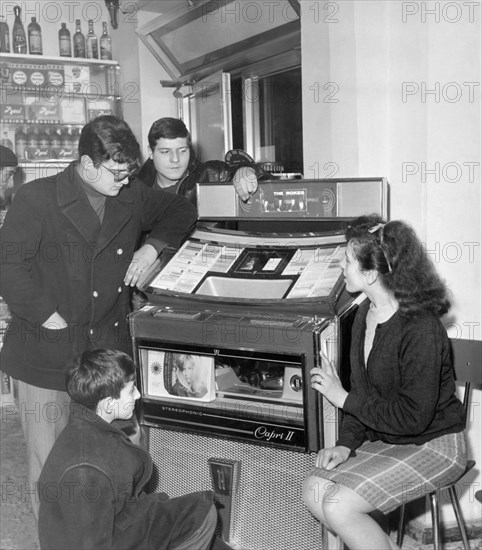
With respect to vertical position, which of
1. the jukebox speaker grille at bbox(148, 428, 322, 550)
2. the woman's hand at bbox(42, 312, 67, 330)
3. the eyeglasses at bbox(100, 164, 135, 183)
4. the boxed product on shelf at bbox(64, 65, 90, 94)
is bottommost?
the jukebox speaker grille at bbox(148, 428, 322, 550)

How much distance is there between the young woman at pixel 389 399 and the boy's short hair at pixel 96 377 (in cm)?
58

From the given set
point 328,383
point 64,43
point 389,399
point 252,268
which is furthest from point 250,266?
point 64,43

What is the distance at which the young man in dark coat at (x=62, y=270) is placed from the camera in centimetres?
236

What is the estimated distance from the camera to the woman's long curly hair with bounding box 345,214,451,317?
2242mm

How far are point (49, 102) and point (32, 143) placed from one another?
0.34m

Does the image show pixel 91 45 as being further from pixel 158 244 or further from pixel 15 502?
pixel 15 502

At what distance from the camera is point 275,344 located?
2.33 meters

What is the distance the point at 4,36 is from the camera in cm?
527

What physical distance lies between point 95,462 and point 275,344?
26.1 inches

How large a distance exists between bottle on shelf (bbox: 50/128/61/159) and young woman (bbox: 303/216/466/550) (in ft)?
11.7

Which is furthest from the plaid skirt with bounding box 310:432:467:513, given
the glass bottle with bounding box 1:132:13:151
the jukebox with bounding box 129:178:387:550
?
the glass bottle with bounding box 1:132:13:151

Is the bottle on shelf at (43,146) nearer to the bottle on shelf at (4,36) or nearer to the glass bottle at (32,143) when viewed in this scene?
the glass bottle at (32,143)

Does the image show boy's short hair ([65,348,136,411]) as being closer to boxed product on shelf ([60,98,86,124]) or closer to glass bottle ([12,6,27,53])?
boxed product on shelf ([60,98,86,124])

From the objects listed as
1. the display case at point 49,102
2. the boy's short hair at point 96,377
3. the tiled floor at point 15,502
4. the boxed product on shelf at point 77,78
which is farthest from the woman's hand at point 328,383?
the boxed product on shelf at point 77,78
